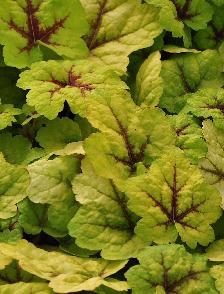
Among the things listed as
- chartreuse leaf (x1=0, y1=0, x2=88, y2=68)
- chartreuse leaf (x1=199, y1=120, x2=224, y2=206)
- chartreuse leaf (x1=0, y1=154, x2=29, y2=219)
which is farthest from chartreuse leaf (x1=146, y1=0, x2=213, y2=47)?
chartreuse leaf (x1=0, y1=154, x2=29, y2=219)

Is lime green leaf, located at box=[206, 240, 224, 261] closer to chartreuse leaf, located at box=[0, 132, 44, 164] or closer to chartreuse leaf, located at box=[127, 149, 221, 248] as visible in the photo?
chartreuse leaf, located at box=[127, 149, 221, 248]

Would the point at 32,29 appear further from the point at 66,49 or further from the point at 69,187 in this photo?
the point at 69,187

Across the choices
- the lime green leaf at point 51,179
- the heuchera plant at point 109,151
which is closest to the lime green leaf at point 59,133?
the heuchera plant at point 109,151

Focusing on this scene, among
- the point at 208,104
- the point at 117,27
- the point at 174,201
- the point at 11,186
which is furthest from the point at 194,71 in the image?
the point at 11,186

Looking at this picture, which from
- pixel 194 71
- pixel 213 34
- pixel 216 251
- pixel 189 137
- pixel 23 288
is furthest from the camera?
pixel 213 34

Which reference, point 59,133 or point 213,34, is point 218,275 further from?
point 213,34

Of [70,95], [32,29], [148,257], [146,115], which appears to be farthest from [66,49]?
[148,257]

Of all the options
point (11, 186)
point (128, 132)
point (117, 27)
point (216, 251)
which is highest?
point (117, 27)
